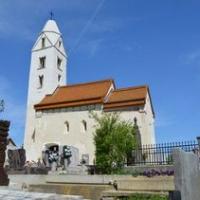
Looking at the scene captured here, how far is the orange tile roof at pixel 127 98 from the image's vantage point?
120ft

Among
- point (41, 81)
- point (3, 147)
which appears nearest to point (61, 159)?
point (3, 147)

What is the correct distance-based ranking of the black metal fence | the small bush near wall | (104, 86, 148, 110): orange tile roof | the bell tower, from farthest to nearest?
the bell tower → (104, 86, 148, 110): orange tile roof → the black metal fence → the small bush near wall

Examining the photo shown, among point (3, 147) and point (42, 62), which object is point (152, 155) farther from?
point (42, 62)

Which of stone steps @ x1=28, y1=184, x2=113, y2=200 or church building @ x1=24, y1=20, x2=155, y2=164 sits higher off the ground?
church building @ x1=24, y1=20, x2=155, y2=164

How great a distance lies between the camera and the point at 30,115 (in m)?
45.8

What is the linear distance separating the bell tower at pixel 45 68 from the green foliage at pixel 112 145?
2057 centimetres

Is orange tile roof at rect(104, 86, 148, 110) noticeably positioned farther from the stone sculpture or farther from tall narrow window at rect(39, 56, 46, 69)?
→ the stone sculpture

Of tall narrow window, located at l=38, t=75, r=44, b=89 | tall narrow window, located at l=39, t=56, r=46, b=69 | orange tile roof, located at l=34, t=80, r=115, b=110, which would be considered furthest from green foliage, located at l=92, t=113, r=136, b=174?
tall narrow window, located at l=39, t=56, r=46, b=69

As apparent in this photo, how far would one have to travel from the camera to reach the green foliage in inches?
838

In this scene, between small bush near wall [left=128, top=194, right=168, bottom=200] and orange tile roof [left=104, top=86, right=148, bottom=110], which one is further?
orange tile roof [left=104, top=86, right=148, bottom=110]

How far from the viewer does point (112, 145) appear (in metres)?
23.1

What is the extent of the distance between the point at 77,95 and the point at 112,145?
19999 millimetres

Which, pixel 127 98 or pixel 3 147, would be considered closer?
pixel 3 147

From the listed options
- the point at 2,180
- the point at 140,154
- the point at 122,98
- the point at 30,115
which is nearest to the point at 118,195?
the point at 2,180
